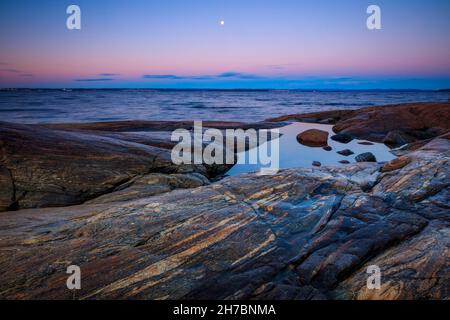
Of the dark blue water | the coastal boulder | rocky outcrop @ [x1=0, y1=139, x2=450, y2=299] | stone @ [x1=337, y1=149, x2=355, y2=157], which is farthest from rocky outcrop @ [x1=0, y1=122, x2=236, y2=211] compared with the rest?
the dark blue water

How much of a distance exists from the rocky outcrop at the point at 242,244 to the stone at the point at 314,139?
333 inches

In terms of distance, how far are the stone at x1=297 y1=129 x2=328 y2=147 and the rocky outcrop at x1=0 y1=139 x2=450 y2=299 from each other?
8459 millimetres

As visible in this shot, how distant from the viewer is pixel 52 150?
21.8 feet

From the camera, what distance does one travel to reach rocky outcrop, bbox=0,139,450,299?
300 cm

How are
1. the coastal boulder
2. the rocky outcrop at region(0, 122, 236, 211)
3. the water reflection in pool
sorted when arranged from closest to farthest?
the coastal boulder → the rocky outcrop at region(0, 122, 236, 211) → the water reflection in pool

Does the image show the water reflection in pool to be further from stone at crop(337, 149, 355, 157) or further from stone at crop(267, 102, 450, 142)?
stone at crop(267, 102, 450, 142)

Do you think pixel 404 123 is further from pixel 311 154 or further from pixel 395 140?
pixel 311 154

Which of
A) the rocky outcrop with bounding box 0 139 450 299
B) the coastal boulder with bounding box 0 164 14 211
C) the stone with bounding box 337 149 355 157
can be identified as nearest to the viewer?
the rocky outcrop with bounding box 0 139 450 299

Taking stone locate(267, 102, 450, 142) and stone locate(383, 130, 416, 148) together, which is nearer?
stone locate(383, 130, 416, 148)

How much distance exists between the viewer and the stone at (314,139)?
13.9m

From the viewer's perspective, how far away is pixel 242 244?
3.74 m

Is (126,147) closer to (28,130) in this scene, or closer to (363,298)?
(28,130)
